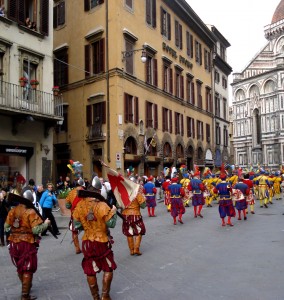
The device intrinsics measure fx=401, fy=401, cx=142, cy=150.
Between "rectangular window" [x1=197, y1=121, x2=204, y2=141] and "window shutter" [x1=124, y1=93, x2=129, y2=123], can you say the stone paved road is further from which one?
"rectangular window" [x1=197, y1=121, x2=204, y2=141]

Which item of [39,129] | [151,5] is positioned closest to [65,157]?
[39,129]

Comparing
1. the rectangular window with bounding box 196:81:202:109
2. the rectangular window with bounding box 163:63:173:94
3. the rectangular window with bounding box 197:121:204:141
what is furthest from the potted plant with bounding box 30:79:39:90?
the rectangular window with bounding box 196:81:202:109

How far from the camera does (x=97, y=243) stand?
5848 mm

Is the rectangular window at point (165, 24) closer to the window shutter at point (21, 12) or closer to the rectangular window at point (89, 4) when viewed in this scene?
the rectangular window at point (89, 4)

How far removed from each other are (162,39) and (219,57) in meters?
14.8

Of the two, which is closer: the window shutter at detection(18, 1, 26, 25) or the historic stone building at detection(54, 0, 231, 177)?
the window shutter at detection(18, 1, 26, 25)

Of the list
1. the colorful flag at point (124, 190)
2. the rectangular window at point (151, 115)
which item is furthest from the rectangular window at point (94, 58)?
the colorful flag at point (124, 190)

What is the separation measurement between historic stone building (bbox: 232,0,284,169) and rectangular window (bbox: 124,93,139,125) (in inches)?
1582

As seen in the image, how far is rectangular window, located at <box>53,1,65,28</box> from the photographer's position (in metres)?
28.8

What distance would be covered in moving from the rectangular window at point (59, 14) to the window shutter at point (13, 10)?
10.3 metres

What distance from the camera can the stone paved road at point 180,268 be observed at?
21.1ft

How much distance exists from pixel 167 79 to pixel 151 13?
201 inches

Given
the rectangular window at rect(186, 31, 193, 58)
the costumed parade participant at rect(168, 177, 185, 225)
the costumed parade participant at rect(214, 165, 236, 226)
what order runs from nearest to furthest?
the costumed parade participant at rect(214, 165, 236, 226)
the costumed parade participant at rect(168, 177, 185, 225)
the rectangular window at rect(186, 31, 193, 58)

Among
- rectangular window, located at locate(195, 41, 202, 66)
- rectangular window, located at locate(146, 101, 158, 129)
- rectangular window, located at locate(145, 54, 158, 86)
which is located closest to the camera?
rectangular window, located at locate(146, 101, 158, 129)
